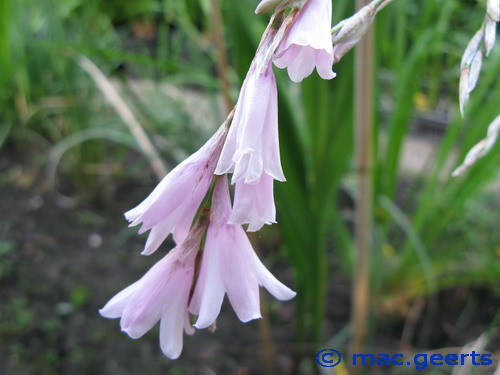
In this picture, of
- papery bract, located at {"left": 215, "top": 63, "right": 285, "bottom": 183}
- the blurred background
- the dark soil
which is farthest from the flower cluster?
the dark soil

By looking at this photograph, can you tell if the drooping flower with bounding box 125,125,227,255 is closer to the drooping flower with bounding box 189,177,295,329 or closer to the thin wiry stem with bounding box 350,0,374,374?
the drooping flower with bounding box 189,177,295,329

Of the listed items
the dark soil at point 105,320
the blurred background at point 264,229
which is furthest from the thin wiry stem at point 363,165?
the dark soil at point 105,320

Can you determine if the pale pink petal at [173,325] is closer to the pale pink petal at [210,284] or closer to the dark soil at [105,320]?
the pale pink petal at [210,284]

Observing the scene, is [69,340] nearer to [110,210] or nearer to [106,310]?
[110,210]

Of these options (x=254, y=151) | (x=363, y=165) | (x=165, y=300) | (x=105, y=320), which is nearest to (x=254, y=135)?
(x=254, y=151)

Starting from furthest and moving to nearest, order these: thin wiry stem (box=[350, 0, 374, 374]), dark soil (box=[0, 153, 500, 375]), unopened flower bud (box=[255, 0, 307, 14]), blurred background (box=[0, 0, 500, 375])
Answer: dark soil (box=[0, 153, 500, 375]) → blurred background (box=[0, 0, 500, 375]) → thin wiry stem (box=[350, 0, 374, 374]) → unopened flower bud (box=[255, 0, 307, 14])

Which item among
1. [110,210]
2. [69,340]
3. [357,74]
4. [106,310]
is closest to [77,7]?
Result: [110,210]
